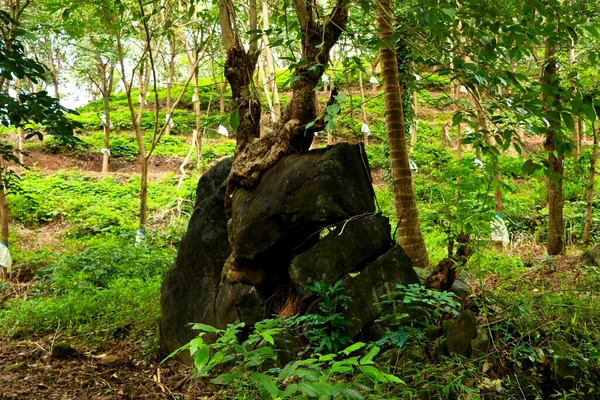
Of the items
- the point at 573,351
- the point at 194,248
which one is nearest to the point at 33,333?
the point at 194,248

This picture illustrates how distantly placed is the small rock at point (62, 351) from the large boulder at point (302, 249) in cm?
92

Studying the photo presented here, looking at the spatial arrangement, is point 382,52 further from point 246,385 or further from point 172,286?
point 246,385

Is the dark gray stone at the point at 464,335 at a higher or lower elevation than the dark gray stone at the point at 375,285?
lower

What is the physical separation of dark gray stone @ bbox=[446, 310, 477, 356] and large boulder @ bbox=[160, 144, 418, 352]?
0.54 meters

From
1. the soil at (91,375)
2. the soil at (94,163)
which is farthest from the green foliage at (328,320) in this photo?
the soil at (94,163)

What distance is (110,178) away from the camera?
15.2m

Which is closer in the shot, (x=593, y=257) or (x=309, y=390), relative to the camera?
(x=309, y=390)

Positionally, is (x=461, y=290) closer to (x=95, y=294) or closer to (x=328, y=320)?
(x=328, y=320)

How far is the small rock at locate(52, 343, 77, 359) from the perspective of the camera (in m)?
4.41

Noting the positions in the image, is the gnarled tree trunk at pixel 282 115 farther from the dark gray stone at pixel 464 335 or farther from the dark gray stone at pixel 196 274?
the dark gray stone at pixel 464 335

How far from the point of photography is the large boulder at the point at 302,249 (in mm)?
3535

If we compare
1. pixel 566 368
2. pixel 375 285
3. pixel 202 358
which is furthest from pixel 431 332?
pixel 202 358

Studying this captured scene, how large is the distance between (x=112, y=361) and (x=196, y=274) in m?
1.10

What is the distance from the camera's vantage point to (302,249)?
3.90 m
